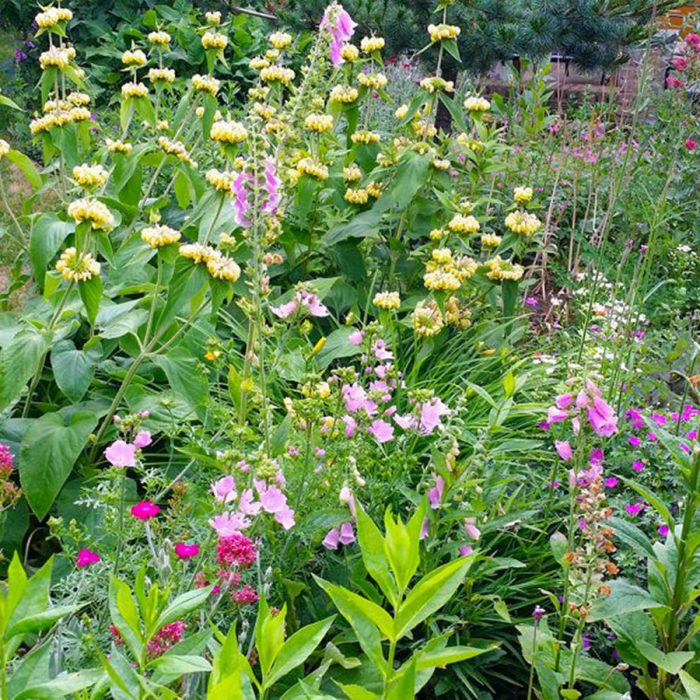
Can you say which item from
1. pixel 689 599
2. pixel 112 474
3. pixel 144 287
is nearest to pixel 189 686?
pixel 112 474

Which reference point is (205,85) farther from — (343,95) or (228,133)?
(228,133)

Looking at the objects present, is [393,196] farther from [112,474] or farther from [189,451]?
[112,474]

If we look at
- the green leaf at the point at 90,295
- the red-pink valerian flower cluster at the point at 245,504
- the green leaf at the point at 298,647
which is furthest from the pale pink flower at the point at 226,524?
the green leaf at the point at 90,295

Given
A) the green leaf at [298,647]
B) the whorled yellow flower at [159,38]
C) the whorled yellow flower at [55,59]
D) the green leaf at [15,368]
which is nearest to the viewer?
the green leaf at [298,647]

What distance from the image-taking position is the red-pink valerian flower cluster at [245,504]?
189cm

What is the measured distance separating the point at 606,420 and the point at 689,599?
1.55ft

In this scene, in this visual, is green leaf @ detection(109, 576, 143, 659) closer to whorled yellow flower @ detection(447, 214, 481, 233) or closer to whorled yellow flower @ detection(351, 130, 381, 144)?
whorled yellow flower @ detection(447, 214, 481, 233)

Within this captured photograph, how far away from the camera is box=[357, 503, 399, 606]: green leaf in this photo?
4.04 ft

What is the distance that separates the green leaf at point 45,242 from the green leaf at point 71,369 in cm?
24

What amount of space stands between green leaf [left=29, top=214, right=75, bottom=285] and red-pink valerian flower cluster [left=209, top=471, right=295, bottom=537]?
120 cm

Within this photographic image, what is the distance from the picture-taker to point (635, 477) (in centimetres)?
293

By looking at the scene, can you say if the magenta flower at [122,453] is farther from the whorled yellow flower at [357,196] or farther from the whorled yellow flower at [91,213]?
the whorled yellow flower at [357,196]

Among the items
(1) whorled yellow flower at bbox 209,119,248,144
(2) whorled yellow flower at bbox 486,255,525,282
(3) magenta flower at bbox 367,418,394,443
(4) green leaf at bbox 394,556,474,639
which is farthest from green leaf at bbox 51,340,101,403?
(4) green leaf at bbox 394,556,474,639

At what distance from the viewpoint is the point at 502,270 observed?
11.4 ft
